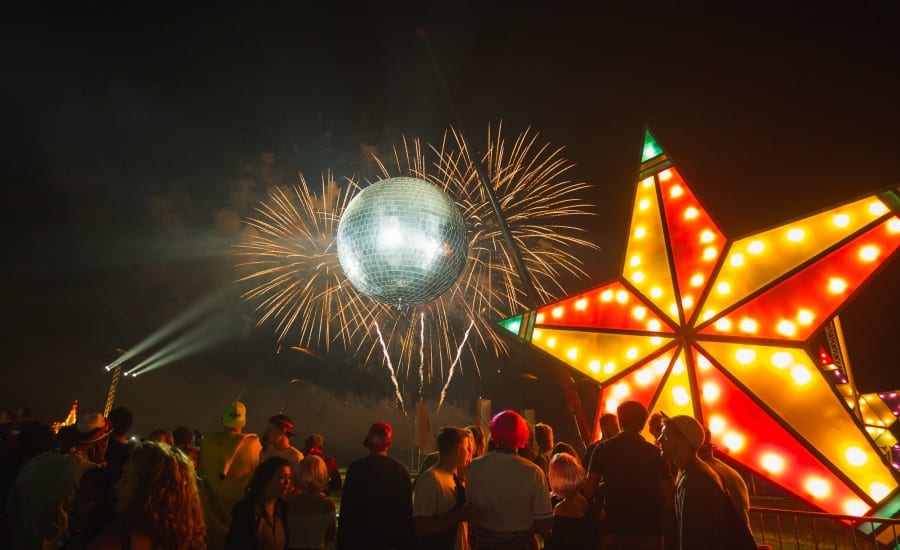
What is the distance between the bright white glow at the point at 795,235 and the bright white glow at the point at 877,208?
0.77 metres

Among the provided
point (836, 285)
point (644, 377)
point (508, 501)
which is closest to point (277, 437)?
point (508, 501)

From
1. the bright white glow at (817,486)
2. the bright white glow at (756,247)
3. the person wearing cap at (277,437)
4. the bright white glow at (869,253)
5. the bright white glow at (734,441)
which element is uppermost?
the bright white glow at (756,247)

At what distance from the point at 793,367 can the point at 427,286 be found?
5.39 meters

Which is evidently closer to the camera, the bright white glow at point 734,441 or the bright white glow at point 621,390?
the bright white glow at point 734,441

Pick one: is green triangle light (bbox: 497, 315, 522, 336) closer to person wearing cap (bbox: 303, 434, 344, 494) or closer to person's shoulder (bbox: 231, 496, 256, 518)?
person wearing cap (bbox: 303, 434, 344, 494)

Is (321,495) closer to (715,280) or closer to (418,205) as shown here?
(418,205)

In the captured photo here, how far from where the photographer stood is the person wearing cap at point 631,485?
4.20 metres

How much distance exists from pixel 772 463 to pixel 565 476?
13.4 feet

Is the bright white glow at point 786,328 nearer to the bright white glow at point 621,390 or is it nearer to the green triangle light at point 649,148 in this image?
the bright white glow at point 621,390

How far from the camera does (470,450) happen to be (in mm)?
4906

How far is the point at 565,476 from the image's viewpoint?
167 inches

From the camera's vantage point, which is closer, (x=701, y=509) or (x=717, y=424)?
(x=701, y=509)

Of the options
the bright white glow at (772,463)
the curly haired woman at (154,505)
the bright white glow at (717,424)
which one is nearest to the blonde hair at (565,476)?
the curly haired woman at (154,505)

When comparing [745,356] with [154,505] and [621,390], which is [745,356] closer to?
[621,390]
